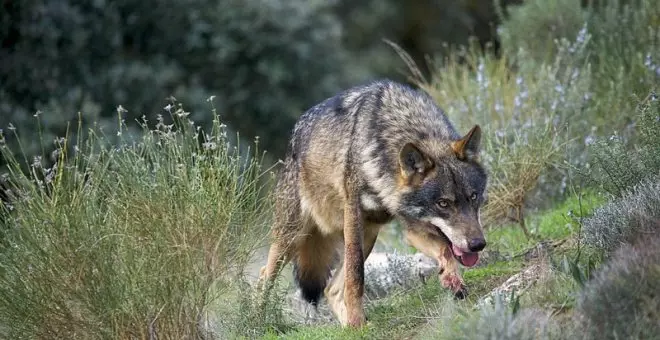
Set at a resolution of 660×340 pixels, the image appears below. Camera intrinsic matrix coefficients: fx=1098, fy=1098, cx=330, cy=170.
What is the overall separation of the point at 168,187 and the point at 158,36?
10.6 meters

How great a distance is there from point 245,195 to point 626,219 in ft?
7.93

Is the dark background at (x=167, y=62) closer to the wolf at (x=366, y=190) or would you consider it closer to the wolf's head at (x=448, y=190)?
the wolf at (x=366, y=190)

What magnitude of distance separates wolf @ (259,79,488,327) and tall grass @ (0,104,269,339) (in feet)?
2.66

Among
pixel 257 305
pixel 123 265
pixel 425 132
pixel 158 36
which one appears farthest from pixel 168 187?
pixel 158 36

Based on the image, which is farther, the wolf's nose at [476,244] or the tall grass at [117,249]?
the wolf's nose at [476,244]

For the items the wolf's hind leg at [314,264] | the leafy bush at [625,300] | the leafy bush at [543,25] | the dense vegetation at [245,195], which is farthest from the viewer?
the leafy bush at [543,25]

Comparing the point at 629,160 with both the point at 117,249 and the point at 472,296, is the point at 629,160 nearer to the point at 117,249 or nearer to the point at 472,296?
the point at 472,296

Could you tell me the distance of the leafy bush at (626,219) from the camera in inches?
252

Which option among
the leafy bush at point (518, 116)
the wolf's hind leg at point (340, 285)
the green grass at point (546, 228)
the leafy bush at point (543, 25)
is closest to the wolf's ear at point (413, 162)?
the wolf's hind leg at point (340, 285)

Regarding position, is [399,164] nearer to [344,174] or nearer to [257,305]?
[344,174]

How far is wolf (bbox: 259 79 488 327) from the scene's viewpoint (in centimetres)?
693

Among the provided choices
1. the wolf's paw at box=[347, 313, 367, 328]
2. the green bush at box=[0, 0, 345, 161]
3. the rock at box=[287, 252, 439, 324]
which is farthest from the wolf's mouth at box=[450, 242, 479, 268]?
the green bush at box=[0, 0, 345, 161]

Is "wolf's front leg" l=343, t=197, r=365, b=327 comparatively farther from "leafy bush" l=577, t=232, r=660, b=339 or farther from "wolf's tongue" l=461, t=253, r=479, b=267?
"leafy bush" l=577, t=232, r=660, b=339

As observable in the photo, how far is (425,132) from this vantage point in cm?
741
